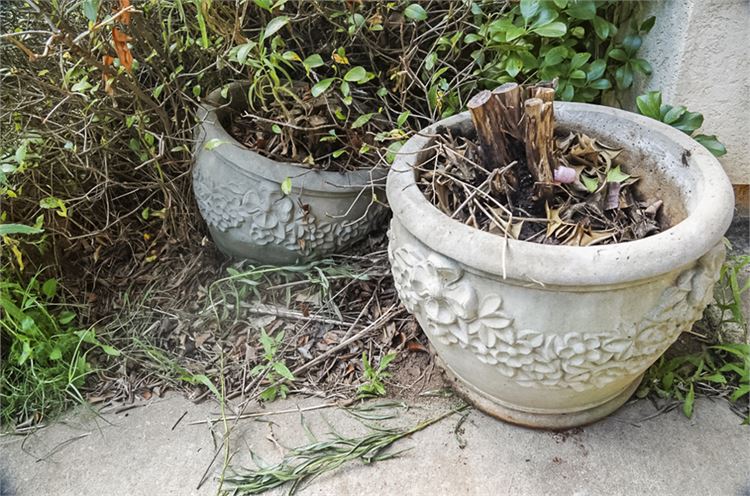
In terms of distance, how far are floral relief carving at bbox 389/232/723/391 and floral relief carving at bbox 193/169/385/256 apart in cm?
53

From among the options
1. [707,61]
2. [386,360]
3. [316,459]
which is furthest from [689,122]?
[316,459]

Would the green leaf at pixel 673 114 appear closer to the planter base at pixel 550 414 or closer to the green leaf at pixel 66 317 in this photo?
the planter base at pixel 550 414

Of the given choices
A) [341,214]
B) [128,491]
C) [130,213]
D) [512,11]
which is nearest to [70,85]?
[130,213]

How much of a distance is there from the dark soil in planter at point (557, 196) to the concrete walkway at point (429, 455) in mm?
477

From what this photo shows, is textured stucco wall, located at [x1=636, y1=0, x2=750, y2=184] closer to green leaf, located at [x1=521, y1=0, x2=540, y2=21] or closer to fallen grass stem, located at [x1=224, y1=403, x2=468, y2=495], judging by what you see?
green leaf, located at [x1=521, y1=0, x2=540, y2=21]

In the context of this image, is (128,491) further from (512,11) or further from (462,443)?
(512,11)

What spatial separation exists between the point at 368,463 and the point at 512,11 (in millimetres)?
Answer: 1157

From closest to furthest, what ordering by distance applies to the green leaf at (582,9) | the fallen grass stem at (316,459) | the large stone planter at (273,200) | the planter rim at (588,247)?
the planter rim at (588,247)
the fallen grass stem at (316,459)
the green leaf at (582,9)
the large stone planter at (273,200)

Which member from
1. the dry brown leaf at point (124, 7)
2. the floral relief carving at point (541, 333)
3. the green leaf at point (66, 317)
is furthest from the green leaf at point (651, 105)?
the green leaf at point (66, 317)

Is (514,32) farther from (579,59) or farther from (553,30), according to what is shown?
(579,59)

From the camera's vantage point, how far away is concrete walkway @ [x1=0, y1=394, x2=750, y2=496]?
1271 mm

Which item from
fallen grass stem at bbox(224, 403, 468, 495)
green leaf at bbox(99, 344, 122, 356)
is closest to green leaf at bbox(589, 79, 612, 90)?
fallen grass stem at bbox(224, 403, 468, 495)

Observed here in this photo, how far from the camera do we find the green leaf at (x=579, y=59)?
147cm

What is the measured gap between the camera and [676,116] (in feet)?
4.53
